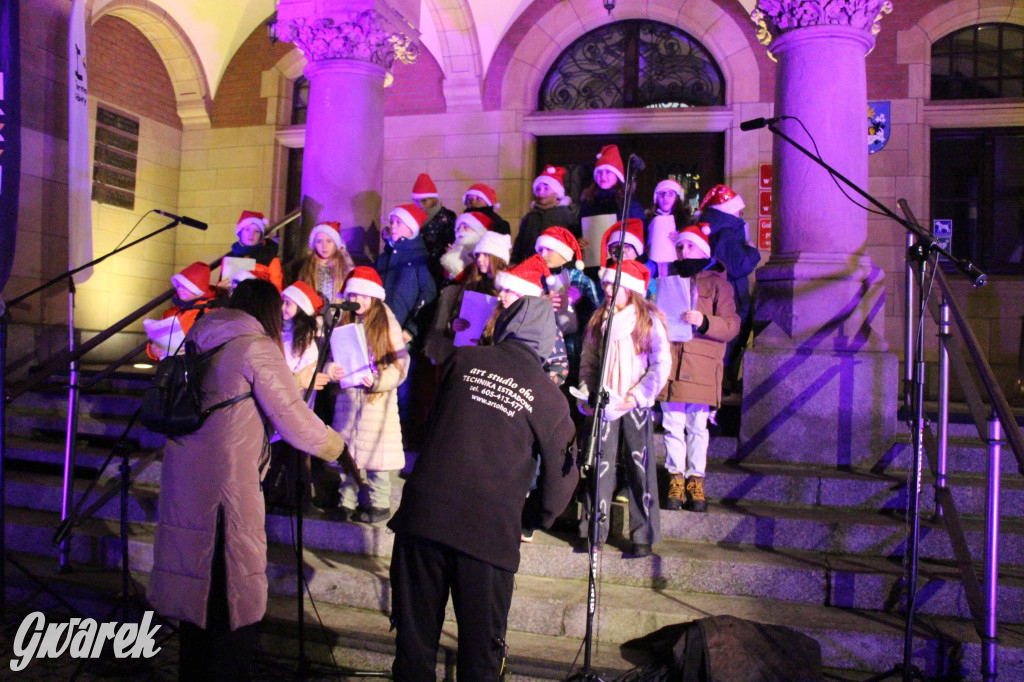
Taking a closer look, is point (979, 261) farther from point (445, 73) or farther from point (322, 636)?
point (322, 636)

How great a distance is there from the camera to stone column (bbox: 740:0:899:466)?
579cm

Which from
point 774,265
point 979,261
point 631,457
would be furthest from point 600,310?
point 979,261

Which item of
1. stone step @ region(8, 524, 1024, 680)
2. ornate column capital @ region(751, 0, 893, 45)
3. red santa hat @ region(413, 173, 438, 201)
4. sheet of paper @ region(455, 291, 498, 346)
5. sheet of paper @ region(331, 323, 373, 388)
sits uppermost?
ornate column capital @ region(751, 0, 893, 45)

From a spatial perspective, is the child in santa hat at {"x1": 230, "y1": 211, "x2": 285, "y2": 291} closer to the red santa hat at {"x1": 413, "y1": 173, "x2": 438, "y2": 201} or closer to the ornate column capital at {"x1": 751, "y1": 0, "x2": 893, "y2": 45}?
the red santa hat at {"x1": 413, "y1": 173, "x2": 438, "y2": 201}

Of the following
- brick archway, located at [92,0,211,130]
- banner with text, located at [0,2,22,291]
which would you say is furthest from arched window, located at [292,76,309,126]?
banner with text, located at [0,2,22,291]

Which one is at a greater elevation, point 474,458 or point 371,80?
point 371,80

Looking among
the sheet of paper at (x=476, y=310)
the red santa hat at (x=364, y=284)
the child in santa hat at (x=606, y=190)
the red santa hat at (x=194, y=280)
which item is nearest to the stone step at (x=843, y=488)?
the sheet of paper at (x=476, y=310)

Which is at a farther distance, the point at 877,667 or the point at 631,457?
the point at 631,457

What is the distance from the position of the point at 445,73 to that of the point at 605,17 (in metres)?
2.34

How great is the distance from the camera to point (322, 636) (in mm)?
4457

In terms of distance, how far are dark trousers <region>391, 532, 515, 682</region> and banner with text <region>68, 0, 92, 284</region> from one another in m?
6.03

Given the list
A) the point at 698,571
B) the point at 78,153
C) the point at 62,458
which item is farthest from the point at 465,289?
the point at 78,153

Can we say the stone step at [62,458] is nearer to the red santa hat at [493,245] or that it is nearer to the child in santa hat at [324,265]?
the child in santa hat at [324,265]

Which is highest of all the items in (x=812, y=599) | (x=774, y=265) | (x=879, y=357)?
(x=774, y=265)
